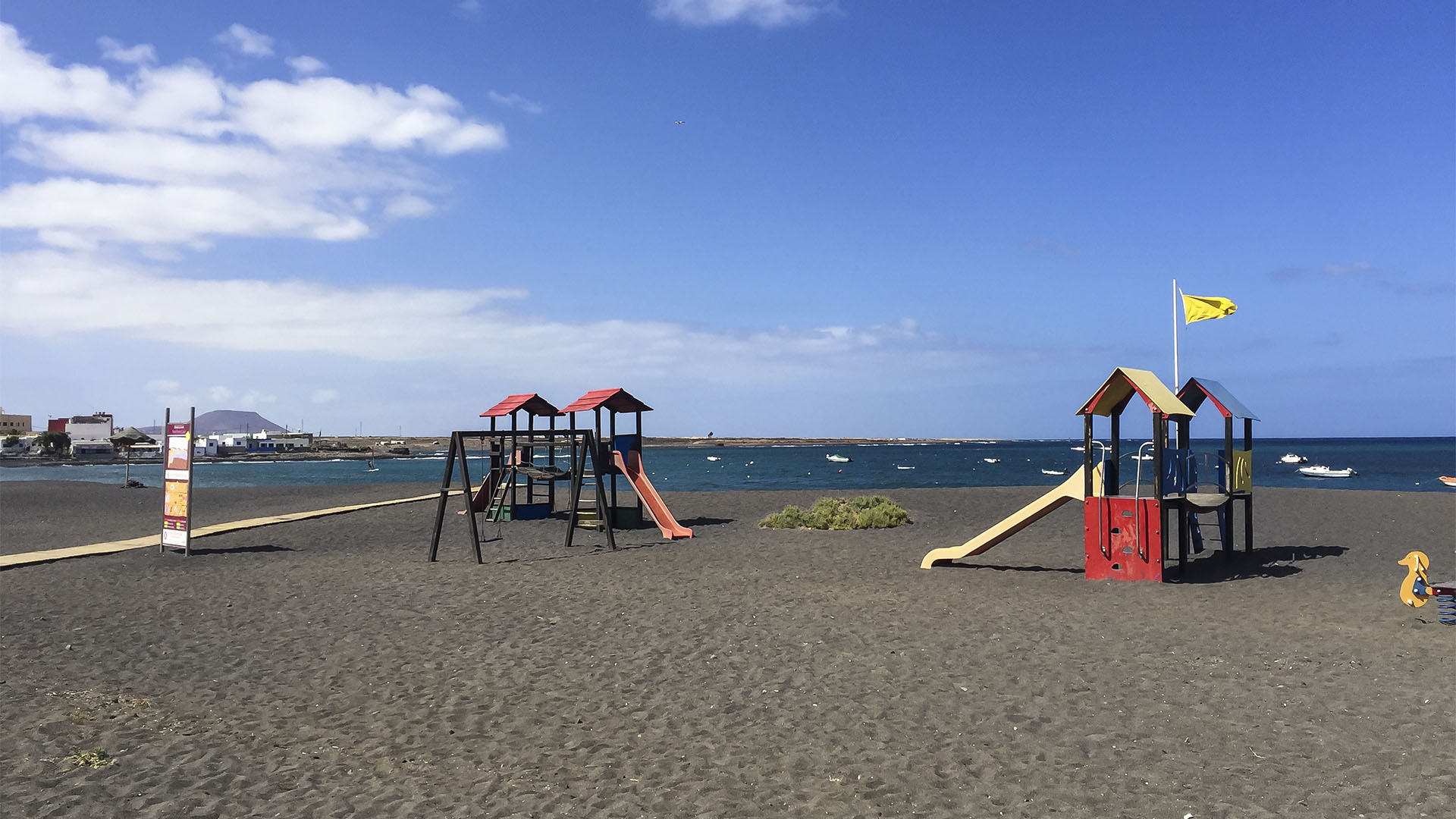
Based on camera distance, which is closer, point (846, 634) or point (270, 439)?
point (846, 634)

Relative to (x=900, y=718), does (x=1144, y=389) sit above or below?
above

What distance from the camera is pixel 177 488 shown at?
16.3 metres

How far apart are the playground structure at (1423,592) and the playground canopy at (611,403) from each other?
50.4ft

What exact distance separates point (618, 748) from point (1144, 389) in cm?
995

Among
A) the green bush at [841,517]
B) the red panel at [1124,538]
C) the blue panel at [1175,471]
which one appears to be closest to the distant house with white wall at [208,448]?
the green bush at [841,517]

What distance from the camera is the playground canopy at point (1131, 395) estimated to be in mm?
13195

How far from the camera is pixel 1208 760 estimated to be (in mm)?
5773

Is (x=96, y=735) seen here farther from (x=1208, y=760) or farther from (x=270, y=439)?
(x=270, y=439)

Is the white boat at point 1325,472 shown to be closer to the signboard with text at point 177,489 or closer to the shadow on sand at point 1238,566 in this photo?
the shadow on sand at point 1238,566

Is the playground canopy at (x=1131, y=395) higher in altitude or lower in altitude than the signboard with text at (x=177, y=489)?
higher

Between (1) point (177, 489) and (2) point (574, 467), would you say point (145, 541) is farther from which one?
(2) point (574, 467)

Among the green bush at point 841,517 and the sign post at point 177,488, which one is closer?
the sign post at point 177,488

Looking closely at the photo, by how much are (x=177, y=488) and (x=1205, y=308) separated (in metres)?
17.8

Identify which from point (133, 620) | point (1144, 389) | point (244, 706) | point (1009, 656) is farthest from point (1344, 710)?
point (133, 620)
